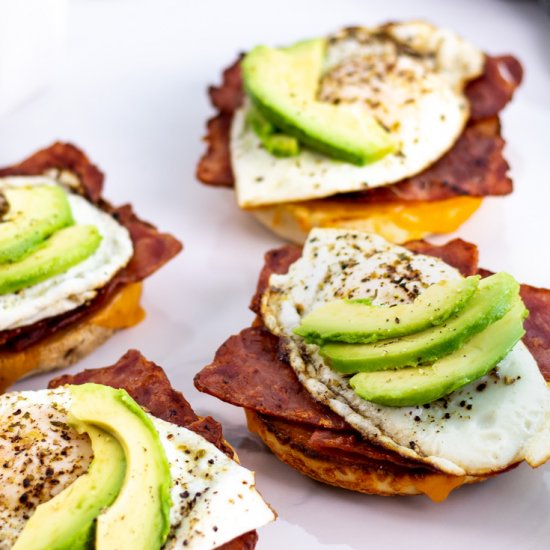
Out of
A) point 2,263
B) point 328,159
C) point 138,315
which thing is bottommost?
point 138,315

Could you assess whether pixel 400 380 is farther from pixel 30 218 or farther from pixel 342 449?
pixel 30 218

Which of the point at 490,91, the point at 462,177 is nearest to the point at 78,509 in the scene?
the point at 462,177

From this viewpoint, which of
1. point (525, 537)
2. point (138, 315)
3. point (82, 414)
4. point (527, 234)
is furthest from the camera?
point (527, 234)

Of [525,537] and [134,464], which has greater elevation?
[134,464]

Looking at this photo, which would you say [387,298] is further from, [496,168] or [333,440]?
[496,168]

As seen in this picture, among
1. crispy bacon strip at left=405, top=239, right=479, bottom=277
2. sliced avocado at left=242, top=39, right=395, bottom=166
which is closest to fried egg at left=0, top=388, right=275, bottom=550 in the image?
crispy bacon strip at left=405, top=239, right=479, bottom=277

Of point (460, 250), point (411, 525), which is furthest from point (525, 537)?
point (460, 250)
